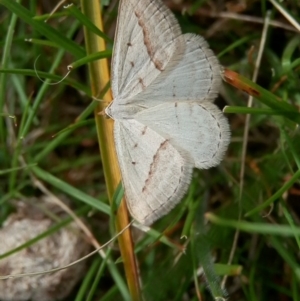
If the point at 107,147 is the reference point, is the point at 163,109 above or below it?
above

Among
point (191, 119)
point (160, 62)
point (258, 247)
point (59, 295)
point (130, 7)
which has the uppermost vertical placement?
point (130, 7)

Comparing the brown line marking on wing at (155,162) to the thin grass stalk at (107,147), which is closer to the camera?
the brown line marking on wing at (155,162)

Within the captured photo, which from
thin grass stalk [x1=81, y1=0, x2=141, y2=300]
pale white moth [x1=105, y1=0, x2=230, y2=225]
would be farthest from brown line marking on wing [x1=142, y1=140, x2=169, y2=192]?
thin grass stalk [x1=81, y1=0, x2=141, y2=300]

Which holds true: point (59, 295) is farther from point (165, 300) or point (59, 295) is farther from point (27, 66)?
point (27, 66)

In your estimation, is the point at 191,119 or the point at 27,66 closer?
the point at 191,119

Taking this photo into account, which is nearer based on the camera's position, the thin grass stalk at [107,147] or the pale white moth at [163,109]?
the pale white moth at [163,109]

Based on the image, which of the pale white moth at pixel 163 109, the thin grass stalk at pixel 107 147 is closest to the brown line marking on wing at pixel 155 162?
the pale white moth at pixel 163 109

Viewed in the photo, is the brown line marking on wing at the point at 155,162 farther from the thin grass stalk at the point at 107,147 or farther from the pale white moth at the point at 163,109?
the thin grass stalk at the point at 107,147

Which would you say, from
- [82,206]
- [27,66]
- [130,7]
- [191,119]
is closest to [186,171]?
[191,119]
